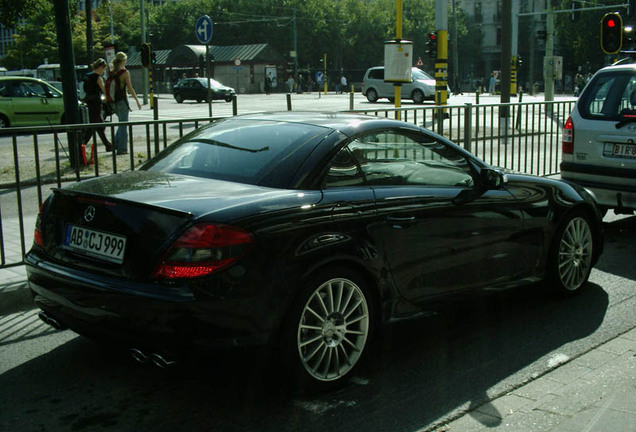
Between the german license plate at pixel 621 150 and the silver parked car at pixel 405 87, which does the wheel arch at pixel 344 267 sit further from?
the silver parked car at pixel 405 87

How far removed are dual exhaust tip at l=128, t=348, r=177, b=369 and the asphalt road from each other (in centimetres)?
8

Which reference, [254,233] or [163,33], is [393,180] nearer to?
[254,233]

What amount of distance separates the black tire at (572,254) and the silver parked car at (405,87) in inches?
1309

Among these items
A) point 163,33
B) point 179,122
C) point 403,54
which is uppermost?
point 163,33

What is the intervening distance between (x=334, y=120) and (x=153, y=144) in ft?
10.9

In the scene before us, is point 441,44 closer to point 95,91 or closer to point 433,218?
point 95,91

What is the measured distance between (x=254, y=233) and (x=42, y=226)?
1.38 metres

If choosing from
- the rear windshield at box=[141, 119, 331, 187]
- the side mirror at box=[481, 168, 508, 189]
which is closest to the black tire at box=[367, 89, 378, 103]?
the side mirror at box=[481, 168, 508, 189]

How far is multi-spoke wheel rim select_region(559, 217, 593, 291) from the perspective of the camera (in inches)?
230

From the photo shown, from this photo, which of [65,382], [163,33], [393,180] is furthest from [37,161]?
[163,33]

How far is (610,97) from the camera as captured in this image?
8.16 m

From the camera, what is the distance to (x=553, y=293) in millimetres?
5879

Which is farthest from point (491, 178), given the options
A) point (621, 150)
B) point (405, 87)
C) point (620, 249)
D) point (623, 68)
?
point (405, 87)

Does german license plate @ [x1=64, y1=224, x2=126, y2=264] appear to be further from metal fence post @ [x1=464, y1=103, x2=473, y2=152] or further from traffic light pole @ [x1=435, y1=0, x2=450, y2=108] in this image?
traffic light pole @ [x1=435, y1=0, x2=450, y2=108]
